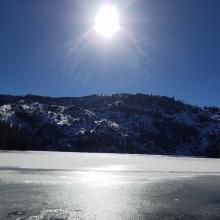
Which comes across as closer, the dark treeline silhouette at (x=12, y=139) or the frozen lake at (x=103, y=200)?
the frozen lake at (x=103, y=200)

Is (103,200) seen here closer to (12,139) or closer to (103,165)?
(103,165)

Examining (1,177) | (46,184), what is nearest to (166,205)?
(46,184)

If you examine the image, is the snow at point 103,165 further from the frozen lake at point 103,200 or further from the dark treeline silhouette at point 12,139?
the dark treeline silhouette at point 12,139

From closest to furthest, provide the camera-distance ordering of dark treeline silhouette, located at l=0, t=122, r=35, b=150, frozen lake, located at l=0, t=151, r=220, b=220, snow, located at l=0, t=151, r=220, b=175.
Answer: frozen lake, located at l=0, t=151, r=220, b=220 → snow, located at l=0, t=151, r=220, b=175 → dark treeline silhouette, located at l=0, t=122, r=35, b=150

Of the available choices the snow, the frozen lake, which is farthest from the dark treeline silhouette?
the frozen lake

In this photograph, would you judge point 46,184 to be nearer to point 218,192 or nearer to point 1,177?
point 1,177

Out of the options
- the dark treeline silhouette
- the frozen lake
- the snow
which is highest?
the dark treeline silhouette

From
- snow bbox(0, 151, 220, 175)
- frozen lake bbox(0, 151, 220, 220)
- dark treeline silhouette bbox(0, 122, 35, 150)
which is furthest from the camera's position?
dark treeline silhouette bbox(0, 122, 35, 150)

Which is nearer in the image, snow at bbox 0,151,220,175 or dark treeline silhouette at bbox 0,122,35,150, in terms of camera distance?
snow at bbox 0,151,220,175

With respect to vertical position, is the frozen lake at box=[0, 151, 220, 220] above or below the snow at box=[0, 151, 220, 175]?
below

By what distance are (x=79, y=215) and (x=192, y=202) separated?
6.41 m

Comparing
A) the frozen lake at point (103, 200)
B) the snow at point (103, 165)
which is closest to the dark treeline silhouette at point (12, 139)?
the snow at point (103, 165)

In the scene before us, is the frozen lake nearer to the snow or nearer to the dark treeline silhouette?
the snow

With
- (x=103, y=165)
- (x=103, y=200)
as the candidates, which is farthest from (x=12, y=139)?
(x=103, y=200)
